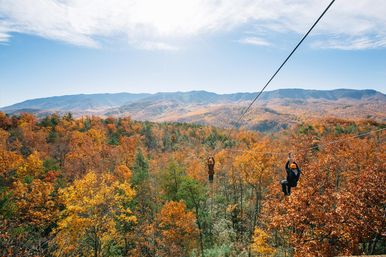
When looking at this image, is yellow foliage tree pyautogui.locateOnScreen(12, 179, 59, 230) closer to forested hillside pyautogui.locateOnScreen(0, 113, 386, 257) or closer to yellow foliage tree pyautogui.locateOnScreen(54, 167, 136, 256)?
forested hillside pyautogui.locateOnScreen(0, 113, 386, 257)

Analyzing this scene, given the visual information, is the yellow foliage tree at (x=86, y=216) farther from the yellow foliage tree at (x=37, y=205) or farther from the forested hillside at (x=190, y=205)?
the yellow foliage tree at (x=37, y=205)

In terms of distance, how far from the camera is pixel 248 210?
5203cm

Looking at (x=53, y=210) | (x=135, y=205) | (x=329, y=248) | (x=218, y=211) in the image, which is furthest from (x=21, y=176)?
(x=329, y=248)

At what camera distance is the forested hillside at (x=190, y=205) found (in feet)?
63.6

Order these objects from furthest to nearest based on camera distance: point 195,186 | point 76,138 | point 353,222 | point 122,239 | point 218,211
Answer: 1. point 76,138
2. point 218,211
3. point 195,186
4. point 122,239
5. point 353,222

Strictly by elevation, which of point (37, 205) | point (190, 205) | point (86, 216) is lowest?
point (190, 205)

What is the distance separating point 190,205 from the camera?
141 feet

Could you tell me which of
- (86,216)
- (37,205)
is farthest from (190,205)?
(37,205)

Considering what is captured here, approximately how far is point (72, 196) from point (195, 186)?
18659mm

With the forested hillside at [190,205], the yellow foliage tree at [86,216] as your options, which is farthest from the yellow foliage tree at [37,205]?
the yellow foliage tree at [86,216]

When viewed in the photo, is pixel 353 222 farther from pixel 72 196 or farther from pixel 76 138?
pixel 76 138

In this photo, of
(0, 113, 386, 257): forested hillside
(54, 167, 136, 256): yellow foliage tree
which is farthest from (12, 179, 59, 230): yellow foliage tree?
(54, 167, 136, 256): yellow foliage tree

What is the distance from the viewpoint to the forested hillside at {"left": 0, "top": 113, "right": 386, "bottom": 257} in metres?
19.4

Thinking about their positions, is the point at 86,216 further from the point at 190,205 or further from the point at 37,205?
the point at 190,205
